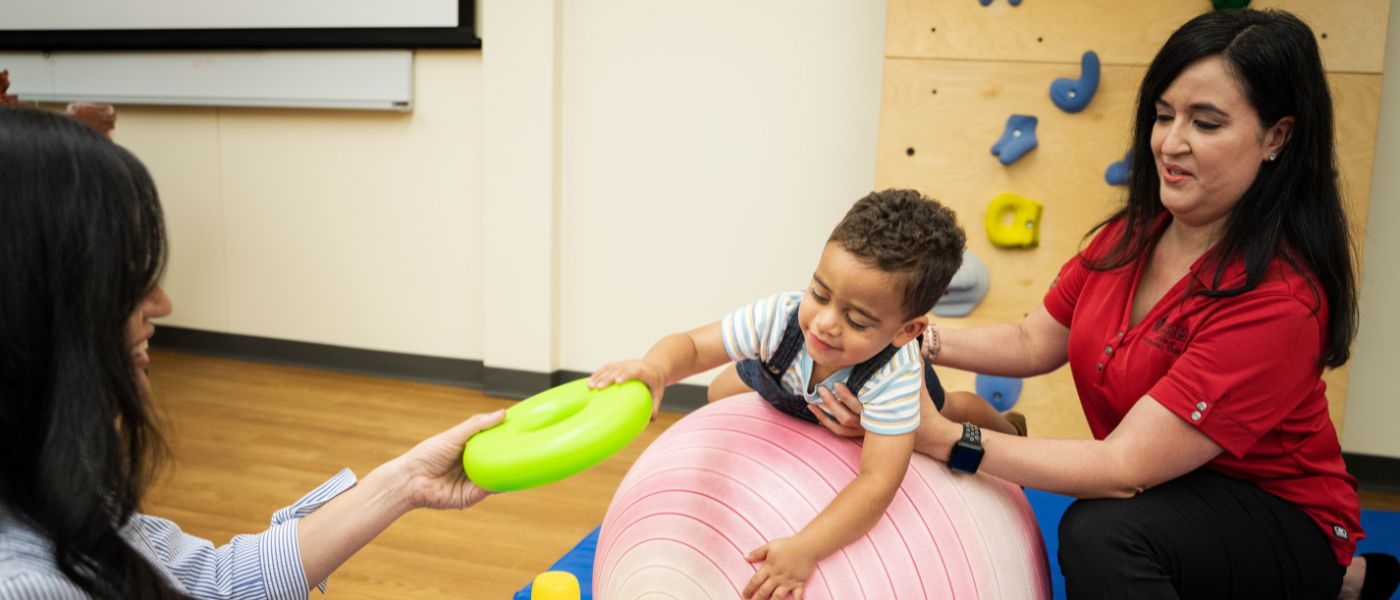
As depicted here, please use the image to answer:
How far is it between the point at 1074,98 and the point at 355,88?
278 centimetres

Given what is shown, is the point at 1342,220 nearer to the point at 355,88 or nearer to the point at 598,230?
the point at 598,230

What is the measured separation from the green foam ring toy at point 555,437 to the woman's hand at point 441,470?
0.02 metres

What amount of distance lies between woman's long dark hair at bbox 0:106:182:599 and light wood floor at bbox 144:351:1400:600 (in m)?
0.88

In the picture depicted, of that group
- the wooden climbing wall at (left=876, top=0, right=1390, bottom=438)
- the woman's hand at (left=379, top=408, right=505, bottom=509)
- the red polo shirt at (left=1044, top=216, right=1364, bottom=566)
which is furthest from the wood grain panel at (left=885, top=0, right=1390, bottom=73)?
the woman's hand at (left=379, top=408, right=505, bottom=509)

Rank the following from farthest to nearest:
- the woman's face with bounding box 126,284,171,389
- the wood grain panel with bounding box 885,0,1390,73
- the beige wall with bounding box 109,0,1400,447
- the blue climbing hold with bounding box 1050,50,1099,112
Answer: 1. the beige wall with bounding box 109,0,1400,447
2. the blue climbing hold with bounding box 1050,50,1099,112
3. the wood grain panel with bounding box 885,0,1390,73
4. the woman's face with bounding box 126,284,171,389

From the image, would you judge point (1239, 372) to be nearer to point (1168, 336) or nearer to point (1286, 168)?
point (1168, 336)

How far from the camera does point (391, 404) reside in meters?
4.02

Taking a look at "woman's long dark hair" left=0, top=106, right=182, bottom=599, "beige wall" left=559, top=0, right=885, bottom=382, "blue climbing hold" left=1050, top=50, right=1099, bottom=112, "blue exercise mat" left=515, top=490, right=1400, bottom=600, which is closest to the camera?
"woman's long dark hair" left=0, top=106, right=182, bottom=599

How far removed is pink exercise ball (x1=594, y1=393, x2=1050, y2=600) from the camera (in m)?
1.44

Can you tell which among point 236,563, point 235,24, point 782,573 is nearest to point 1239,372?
point 782,573

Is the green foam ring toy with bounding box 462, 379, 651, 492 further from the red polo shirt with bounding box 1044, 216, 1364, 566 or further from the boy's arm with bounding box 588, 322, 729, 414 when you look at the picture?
the red polo shirt with bounding box 1044, 216, 1364, 566

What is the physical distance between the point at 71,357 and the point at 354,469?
2391mm

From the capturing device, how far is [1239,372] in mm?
1523

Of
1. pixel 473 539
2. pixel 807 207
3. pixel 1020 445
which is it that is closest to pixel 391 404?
pixel 473 539
